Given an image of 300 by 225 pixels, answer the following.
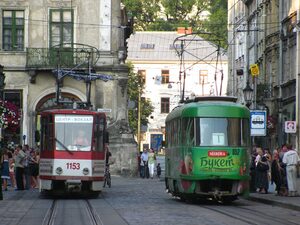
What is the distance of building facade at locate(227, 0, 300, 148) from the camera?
170ft

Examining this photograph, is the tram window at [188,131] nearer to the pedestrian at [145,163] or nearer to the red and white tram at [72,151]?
the red and white tram at [72,151]

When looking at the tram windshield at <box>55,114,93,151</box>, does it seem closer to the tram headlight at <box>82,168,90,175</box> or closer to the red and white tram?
the red and white tram

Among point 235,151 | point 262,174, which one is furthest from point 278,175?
point 235,151

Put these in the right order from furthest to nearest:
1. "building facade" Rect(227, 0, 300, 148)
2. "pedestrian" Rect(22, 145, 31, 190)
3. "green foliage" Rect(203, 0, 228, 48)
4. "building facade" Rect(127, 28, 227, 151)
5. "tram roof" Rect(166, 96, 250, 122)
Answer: "building facade" Rect(127, 28, 227, 151), "green foliage" Rect(203, 0, 228, 48), "building facade" Rect(227, 0, 300, 148), "pedestrian" Rect(22, 145, 31, 190), "tram roof" Rect(166, 96, 250, 122)

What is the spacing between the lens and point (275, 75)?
193 ft

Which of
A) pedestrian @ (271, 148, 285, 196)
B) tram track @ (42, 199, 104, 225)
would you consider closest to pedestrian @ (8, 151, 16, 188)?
tram track @ (42, 199, 104, 225)

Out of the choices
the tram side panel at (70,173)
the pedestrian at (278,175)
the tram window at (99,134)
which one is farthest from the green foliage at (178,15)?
the tram side panel at (70,173)

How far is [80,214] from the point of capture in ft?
78.3

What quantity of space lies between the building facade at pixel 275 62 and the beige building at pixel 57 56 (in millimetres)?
7244

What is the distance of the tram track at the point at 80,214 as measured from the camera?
835 inches

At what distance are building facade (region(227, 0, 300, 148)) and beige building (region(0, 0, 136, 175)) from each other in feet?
23.8

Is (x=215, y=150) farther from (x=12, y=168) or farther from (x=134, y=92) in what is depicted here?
(x=134, y=92)

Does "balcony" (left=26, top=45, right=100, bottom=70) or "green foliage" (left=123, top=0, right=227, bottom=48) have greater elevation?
"green foliage" (left=123, top=0, right=227, bottom=48)

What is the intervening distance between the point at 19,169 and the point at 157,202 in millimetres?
9638
